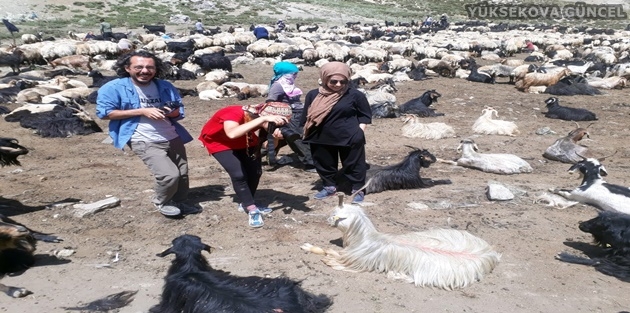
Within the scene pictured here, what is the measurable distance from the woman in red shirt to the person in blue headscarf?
1157mm

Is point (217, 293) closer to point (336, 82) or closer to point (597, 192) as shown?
point (336, 82)

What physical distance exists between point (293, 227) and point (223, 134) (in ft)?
3.38

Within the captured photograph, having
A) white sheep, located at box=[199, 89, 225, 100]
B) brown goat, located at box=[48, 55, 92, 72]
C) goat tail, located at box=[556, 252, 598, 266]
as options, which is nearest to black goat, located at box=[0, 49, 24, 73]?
brown goat, located at box=[48, 55, 92, 72]

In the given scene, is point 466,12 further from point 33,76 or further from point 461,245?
point 461,245

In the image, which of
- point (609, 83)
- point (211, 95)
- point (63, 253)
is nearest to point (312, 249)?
point (63, 253)

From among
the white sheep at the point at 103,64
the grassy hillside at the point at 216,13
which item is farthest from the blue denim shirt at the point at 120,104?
the grassy hillside at the point at 216,13

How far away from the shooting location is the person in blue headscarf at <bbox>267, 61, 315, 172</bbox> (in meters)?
5.34

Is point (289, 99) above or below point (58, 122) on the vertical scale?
above

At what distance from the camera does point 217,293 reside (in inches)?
102

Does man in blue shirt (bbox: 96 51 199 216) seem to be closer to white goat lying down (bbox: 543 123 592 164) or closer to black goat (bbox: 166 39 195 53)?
white goat lying down (bbox: 543 123 592 164)

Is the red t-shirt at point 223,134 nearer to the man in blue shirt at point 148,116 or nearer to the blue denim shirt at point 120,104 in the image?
the man in blue shirt at point 148,116

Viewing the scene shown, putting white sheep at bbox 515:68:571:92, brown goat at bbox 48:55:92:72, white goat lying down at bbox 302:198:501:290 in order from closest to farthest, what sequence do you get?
white goat lying down at bbox 302:198:501:290 < white sheep at bbox 515:68:571:92 < brown goat at bbox 48:55:92:72

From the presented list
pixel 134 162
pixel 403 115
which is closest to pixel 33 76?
pixel 134 162

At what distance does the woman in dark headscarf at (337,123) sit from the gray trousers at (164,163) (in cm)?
123
